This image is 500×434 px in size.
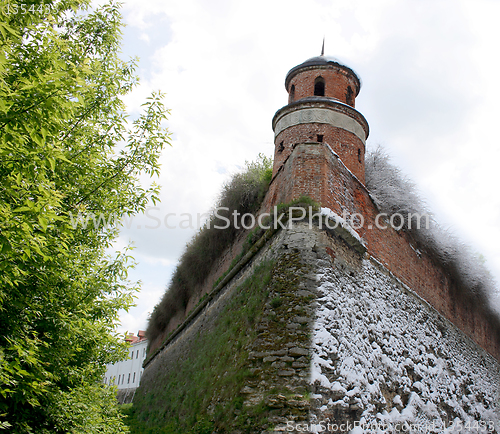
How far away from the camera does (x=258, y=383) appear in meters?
6.17

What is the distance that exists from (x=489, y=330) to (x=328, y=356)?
1444 centimetres

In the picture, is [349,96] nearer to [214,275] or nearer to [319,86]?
[319,86]

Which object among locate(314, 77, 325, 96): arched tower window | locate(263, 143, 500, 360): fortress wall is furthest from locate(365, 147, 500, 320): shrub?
locate(314, 77, 325, 96): arched tower window

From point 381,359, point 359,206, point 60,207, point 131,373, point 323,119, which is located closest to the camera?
point 60,207

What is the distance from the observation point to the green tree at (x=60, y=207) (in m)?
3.34

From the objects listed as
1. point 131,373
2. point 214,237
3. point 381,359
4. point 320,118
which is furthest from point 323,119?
point 131,373

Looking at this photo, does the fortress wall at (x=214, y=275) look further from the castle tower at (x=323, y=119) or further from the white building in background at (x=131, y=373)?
the white building in background at (x=131, y=373)

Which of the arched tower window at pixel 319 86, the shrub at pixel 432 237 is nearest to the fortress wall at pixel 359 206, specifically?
the shrub at pixel 432 237

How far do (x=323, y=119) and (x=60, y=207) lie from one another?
8095 millimetres

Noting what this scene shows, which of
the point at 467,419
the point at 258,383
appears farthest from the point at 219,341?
the point at 467,419

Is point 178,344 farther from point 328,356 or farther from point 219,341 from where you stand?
point 328,356

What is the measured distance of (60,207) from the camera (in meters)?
4.04

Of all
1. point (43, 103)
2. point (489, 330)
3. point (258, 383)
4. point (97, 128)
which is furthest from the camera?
point (489, 330)

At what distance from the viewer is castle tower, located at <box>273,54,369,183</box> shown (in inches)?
408
